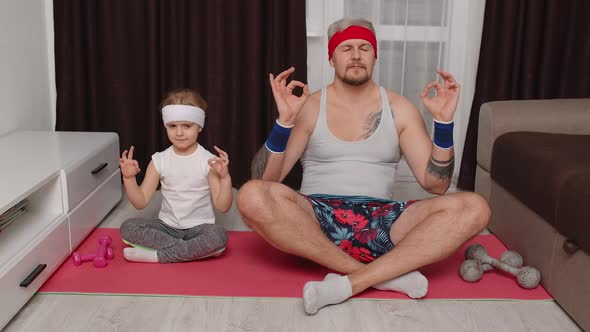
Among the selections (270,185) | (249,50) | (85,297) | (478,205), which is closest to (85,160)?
(85,297)

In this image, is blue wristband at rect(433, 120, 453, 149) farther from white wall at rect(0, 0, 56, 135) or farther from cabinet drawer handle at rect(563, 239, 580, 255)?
white wall at rect(0, 0, 56, 135)

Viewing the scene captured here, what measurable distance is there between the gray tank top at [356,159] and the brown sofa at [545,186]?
1.56 ft

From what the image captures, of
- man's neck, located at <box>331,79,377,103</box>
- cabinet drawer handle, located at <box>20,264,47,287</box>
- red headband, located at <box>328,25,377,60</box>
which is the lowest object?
cabinet drawer handle, located at <box>20,264,47,287</box>

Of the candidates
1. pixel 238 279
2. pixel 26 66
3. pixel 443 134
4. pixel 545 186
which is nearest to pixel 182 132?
pixel 238 279

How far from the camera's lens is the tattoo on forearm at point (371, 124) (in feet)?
7.73

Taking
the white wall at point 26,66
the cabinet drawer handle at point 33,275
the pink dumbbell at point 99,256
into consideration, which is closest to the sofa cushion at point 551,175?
the pink dumbbell at point 99,256

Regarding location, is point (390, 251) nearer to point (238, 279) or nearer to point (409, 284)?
point (409, 284)

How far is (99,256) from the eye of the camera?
232 cm

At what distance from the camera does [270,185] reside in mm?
2148

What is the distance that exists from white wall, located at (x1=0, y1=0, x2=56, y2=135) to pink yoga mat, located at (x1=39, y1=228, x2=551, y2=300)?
89 centimetres

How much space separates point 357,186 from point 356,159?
10 cm

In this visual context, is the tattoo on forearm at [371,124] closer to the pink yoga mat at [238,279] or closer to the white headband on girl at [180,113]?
the pink yoga mat at [238,279]

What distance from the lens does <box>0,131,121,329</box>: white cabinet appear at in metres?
1.94

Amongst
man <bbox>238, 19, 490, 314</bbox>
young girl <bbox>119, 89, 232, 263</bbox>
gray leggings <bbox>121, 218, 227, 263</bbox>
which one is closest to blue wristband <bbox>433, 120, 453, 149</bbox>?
man <bbox>238, 19, 490, 314</bbox>
